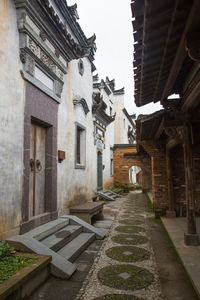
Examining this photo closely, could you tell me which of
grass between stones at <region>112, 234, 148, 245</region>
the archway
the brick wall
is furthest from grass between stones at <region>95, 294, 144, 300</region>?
the archway

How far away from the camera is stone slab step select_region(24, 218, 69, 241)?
381 centimetres

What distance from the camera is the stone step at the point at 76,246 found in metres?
3.69

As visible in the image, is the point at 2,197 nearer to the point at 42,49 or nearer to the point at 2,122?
the point at 2,122

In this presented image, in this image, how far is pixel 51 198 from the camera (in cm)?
511

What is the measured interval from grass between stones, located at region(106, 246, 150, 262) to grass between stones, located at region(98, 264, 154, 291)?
1.06 feet

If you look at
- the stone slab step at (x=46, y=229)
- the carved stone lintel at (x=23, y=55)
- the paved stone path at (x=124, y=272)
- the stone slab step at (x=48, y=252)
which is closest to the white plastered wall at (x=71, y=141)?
the stone slab step at (x=46, y=229)

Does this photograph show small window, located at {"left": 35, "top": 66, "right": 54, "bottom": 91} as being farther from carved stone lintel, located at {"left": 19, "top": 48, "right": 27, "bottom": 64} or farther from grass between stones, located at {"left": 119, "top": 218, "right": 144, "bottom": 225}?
grass between stones, located at {"left": 119, "top": 218, "right": 144, "bottom": 225}

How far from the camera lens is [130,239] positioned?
193 inches

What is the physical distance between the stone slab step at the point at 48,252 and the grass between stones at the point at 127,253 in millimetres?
932

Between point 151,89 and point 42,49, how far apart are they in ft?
8.77

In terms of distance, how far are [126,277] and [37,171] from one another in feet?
9.20

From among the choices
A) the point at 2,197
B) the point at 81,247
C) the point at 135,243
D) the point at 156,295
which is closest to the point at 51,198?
the point at 81,247

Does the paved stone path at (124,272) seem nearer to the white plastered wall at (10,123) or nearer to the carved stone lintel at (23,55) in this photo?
the white plastered wall at (10,123)

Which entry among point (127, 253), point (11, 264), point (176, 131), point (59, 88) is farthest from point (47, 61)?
point (127, 253)
